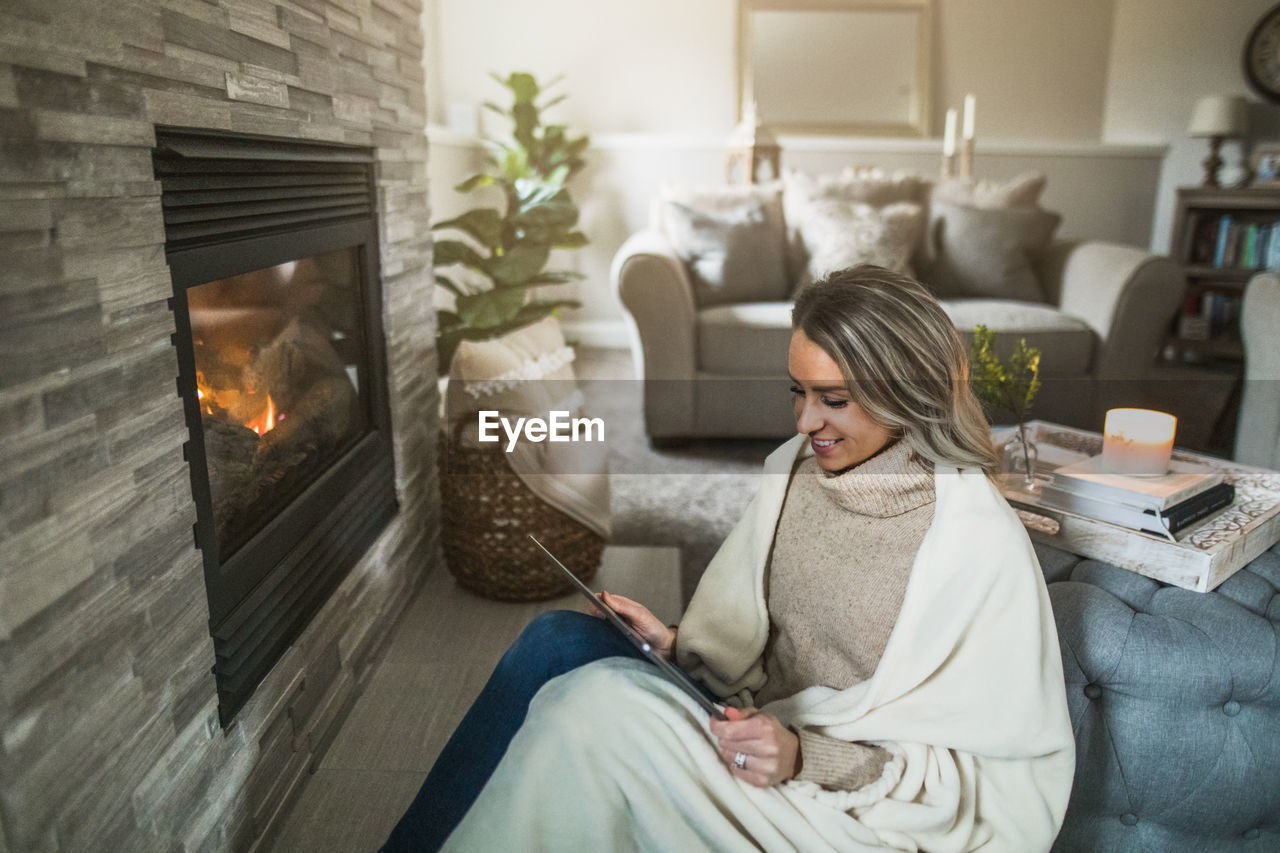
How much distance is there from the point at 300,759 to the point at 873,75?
4164mm

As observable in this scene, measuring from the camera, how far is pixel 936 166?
182 inches

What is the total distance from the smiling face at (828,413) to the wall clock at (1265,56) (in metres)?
4.48

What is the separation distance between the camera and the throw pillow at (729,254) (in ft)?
11.0

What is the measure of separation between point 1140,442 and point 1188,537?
Result: 190mm

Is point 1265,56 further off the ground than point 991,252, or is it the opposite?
point 1265,56

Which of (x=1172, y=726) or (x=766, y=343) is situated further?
(x=766, y=343)

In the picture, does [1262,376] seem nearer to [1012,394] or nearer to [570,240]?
[1012,394]

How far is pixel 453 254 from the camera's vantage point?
280cm

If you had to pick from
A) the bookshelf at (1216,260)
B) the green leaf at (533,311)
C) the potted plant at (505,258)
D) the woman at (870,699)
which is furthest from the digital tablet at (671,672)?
the bookshelf at (1216,260)

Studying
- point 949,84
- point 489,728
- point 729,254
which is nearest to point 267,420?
point 489,728

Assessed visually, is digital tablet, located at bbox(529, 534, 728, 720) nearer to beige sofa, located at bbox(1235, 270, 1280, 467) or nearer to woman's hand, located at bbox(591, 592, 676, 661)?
woman's hand, located at bbox(591, 592, 676, 661)

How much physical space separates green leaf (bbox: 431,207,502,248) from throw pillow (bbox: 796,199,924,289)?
109 cm

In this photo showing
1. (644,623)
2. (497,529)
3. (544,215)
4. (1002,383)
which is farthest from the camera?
(544,215)

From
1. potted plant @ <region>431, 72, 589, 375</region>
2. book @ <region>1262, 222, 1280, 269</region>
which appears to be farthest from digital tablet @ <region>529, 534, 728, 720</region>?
book @ <region>1262, 222, 1280, 269</region>
